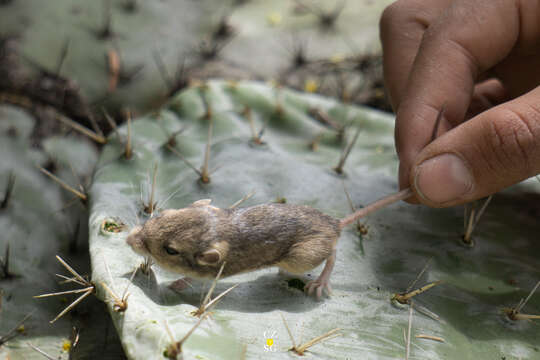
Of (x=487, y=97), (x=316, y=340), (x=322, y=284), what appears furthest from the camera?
(x=487, y=97)

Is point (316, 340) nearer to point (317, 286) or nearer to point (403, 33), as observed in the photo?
point (317, 286)

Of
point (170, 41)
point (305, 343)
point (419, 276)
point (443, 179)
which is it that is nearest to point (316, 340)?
point (305, 343)

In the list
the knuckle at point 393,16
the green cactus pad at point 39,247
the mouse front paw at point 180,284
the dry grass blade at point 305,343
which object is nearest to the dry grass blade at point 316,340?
the dry grass blade at point 305,343

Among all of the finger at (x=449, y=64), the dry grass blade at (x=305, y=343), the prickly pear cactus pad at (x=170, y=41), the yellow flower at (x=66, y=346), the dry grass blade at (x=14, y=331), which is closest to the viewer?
the dry grass blade at (x=305, y=343)

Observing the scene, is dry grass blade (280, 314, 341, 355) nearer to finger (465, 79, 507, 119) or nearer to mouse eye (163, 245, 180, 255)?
mouse eye (163, 245, 180, 255)

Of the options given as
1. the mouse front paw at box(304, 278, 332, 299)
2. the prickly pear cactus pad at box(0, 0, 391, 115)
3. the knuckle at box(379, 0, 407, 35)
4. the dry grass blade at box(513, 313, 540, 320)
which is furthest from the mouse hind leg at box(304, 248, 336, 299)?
the prickly pear cactus pad at box(0, 0, 391, 115)

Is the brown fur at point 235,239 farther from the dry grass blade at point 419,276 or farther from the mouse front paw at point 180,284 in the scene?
the dry grass blade at point 419,276
